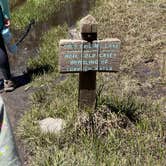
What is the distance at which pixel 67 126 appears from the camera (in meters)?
5.32

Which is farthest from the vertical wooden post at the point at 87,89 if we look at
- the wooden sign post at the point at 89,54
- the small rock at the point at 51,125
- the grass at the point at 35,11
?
the grass at the point at 35,11

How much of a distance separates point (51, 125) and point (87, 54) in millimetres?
915

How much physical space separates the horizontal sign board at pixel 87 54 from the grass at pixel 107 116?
1.75 ft

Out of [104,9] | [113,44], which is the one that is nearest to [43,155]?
[113,44]

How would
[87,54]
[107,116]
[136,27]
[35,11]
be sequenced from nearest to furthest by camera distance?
[87,54] < [107,116] < [136,27] < [35,11]

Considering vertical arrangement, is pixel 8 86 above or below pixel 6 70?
below

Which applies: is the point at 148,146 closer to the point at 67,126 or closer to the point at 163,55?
the point at 67,126

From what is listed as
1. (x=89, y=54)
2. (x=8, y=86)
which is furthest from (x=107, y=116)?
(x=8, y=86)

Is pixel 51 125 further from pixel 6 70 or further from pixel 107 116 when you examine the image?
pixel 6 70

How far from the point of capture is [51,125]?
5.47 metres

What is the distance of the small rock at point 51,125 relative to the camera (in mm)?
5340

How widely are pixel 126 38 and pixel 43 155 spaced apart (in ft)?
15.0

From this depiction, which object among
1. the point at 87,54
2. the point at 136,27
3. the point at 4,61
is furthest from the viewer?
the point at 136,27

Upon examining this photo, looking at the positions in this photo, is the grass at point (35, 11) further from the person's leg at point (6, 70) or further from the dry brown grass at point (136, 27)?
the person's leg at point (6, 70)
